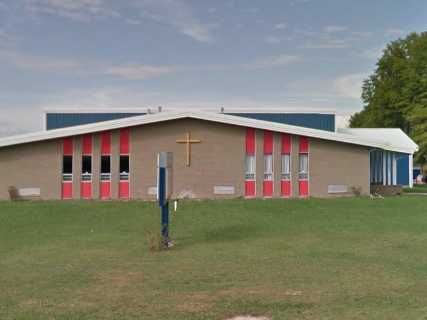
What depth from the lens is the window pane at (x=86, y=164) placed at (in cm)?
2539

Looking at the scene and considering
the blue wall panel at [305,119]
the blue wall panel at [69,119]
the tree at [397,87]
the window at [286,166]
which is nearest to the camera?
the window at [286,166]

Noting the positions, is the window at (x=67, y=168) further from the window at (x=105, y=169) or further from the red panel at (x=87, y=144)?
the window at (x=105, y=169)

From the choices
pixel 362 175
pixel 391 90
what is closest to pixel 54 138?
pixel 362 175

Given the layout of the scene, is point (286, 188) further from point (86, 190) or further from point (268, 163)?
point (86, 190)

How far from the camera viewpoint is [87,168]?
25.5m

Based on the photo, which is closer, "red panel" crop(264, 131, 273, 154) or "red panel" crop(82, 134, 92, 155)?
"red panel" crop(82, 134, 92, 155)

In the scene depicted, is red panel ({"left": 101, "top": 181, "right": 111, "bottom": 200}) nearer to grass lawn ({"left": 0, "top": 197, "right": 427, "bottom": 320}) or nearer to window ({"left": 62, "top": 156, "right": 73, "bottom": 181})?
window ({"left": 62, "top": 156, "right": 73, "bottom": 181})

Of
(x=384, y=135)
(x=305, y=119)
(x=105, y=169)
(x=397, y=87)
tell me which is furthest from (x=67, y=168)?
(x=397, y=87)

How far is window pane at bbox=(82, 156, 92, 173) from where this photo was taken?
25391 mm

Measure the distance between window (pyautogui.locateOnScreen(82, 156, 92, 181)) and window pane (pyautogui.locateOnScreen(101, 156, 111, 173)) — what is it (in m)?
0.55

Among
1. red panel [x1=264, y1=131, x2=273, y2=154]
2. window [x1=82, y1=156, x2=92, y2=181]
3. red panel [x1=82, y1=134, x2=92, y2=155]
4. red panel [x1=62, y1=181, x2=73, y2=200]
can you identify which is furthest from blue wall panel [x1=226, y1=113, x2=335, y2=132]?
red panel [x1=62, y1=181, x2=73, y2=200]

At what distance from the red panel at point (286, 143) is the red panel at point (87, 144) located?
9.13m

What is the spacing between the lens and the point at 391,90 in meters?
54.2

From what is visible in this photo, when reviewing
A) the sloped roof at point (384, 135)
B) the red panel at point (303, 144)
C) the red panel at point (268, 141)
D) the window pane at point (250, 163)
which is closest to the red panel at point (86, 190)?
the window pane at point (250, 163)
